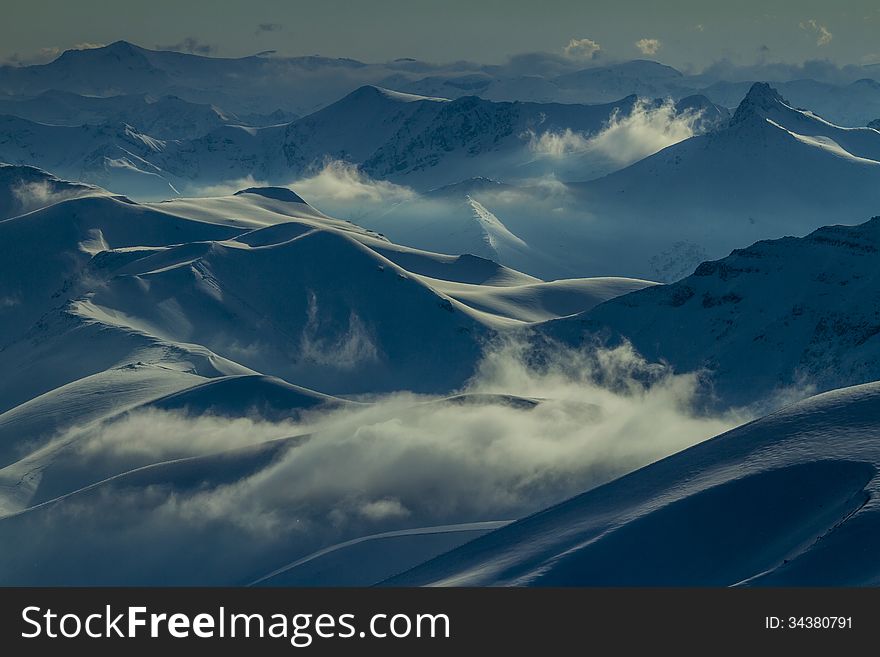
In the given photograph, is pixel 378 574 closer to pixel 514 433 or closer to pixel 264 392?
pixel 514 433

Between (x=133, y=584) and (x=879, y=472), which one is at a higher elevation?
(x=133, y=584)

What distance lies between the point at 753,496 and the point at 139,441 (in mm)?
112000

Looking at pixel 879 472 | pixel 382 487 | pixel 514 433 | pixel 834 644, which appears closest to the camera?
pixel 834 644

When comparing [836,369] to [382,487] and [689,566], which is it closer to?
[382,487]

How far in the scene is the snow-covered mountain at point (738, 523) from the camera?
5944 centimetres

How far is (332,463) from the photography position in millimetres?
148125

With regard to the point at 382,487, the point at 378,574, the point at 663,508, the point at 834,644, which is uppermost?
the point at 382,487

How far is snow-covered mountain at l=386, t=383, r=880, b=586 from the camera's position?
59438mm

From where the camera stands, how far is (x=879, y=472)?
6519 centimetres

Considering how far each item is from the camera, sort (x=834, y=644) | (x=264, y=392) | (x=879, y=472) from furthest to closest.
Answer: (x=264, y=392) → (x=879, y=472) → (x=834, y=644)

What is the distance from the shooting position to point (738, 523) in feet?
222

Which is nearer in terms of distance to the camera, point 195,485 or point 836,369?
point 195,485

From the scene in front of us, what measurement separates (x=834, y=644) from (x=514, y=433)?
119828 millimetres

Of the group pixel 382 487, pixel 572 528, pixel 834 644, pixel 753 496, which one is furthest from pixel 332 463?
pixel 834 644
